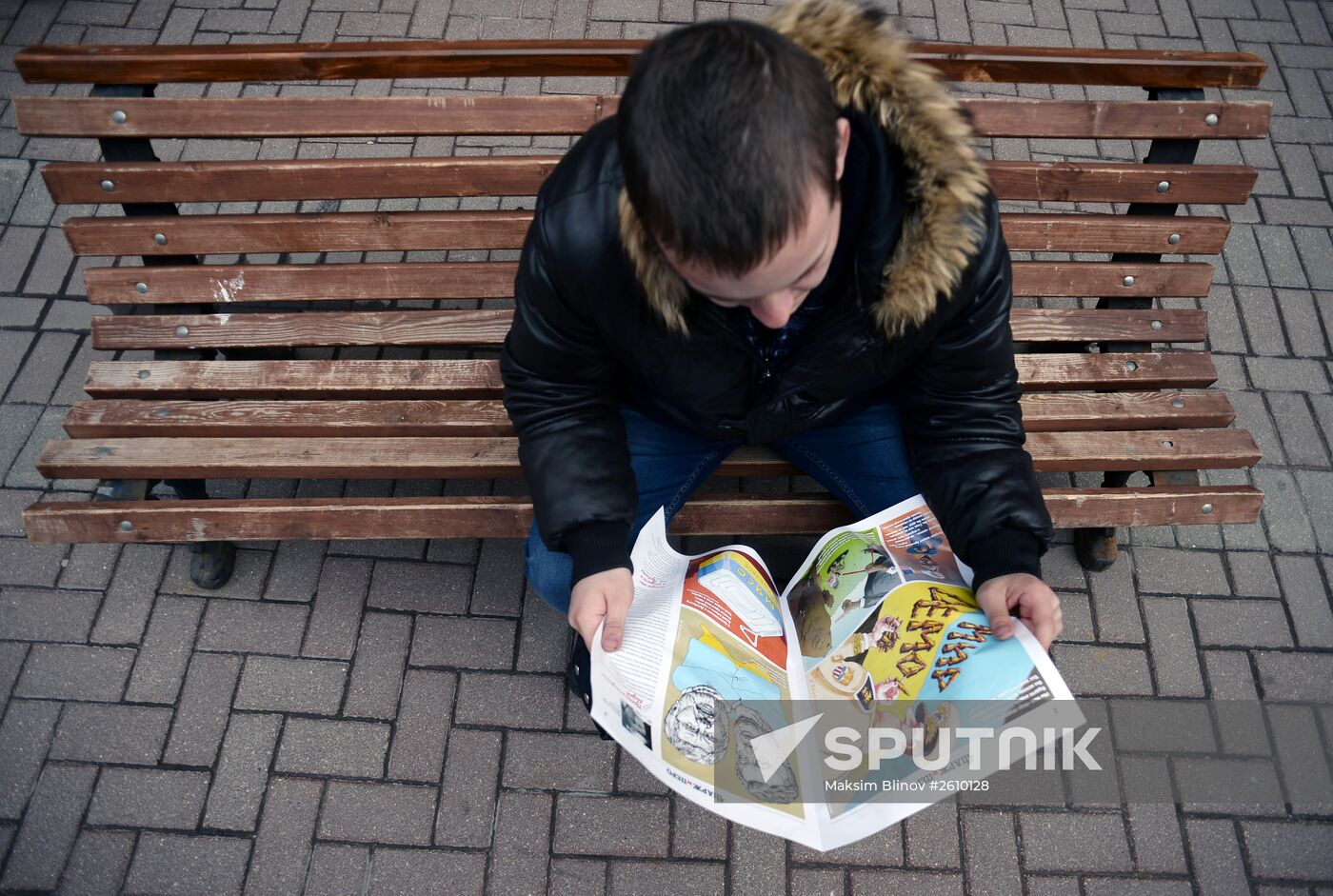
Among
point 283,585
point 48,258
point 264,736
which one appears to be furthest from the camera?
point 48,258

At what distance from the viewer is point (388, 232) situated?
100 inches

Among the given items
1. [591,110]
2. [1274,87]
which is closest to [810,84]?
[591,110]

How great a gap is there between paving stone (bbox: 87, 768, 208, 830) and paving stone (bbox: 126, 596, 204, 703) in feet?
0.66

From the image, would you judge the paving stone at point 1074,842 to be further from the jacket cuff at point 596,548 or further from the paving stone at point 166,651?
the paving stone at point 166,651

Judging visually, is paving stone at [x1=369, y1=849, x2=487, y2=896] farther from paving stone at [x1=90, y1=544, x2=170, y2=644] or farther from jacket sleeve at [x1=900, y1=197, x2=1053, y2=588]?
jacket sleeve at [x1=900, y1=197, x2=1053, y2=588]

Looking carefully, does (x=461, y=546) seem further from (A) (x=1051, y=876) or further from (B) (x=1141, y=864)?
(B) (x=1141, y=864)

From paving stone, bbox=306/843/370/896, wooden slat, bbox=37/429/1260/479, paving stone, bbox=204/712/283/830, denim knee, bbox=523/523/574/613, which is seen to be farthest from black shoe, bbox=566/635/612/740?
paving stone, bbox=204/712/283/830

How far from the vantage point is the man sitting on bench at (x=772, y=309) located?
1.34 meters

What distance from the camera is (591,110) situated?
2.43m

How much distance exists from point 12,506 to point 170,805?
1.13 metres

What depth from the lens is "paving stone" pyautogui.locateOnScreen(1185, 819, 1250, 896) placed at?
2.40 m

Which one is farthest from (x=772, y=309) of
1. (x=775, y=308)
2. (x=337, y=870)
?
(x=337, y=870)

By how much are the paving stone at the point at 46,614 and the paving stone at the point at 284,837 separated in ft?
2.53

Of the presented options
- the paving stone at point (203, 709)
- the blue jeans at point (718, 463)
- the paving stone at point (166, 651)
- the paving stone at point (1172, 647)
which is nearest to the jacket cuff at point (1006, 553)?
the blue jeans at point (718, 463)
